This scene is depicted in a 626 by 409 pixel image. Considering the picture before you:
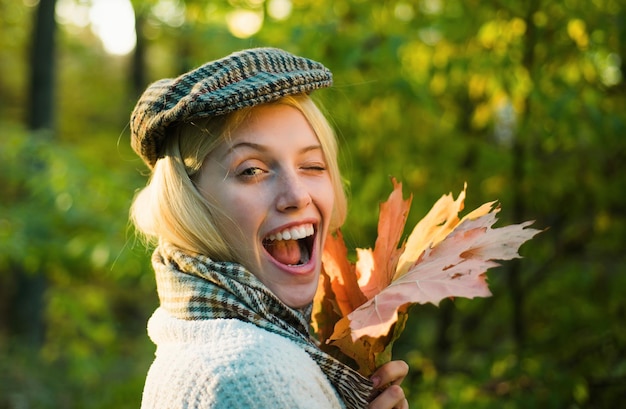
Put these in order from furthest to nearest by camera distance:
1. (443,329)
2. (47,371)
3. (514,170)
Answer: (47,371) < (443,329) < (514,170)

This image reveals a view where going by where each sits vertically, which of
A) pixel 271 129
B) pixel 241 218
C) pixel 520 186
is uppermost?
pixel 271 129

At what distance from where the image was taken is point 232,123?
5.01ft

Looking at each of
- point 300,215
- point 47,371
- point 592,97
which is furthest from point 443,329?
point 47,371

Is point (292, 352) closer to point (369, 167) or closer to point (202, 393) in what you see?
point (202, 393)

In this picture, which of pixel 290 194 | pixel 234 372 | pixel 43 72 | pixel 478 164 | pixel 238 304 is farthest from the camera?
pixel 43 72

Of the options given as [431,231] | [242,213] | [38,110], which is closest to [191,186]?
[242,213]

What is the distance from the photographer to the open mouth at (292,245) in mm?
1553

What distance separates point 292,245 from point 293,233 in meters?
0.07

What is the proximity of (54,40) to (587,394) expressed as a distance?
5738 mm

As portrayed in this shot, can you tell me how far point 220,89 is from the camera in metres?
1.48

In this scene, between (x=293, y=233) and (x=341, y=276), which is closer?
(x=293, y=233)

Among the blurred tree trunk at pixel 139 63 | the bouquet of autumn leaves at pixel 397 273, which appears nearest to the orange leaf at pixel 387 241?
the bouquet of autumn leaves at pixel 397 273

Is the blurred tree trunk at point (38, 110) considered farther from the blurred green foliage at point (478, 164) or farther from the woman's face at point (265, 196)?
the woman's face at point (265, 196)

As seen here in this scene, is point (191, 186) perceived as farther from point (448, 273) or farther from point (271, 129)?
point (448, 273)
